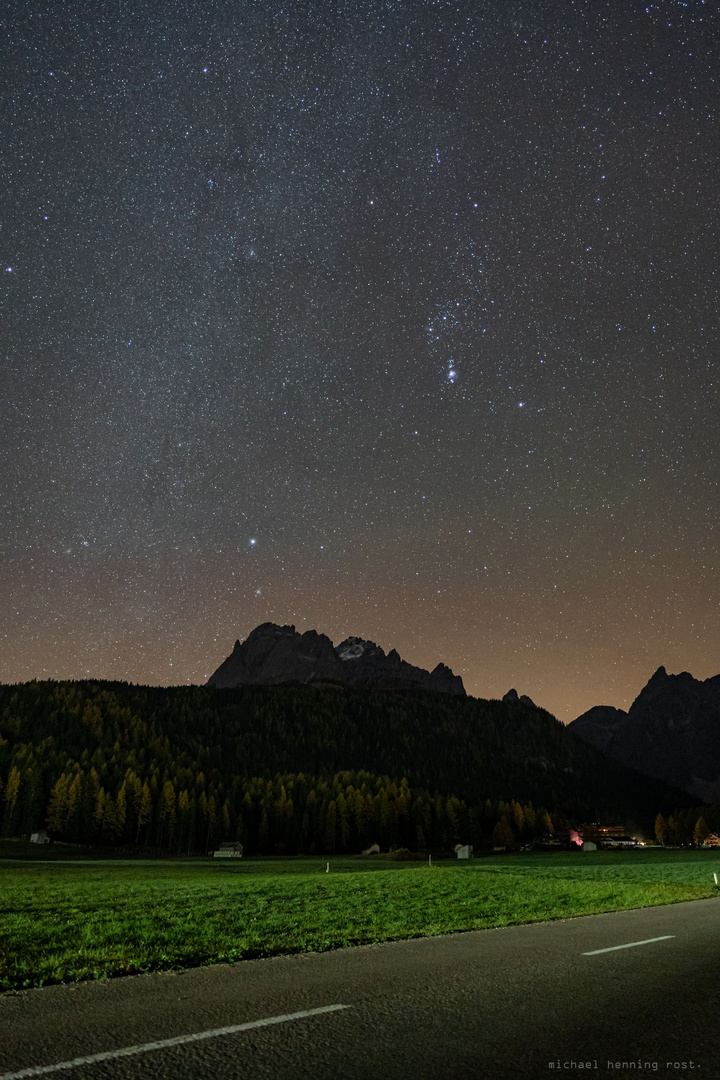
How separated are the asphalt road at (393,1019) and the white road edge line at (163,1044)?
4cm

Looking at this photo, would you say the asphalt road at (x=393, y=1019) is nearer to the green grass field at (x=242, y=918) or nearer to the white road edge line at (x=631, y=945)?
the white road edge line at (x=631, y=945)

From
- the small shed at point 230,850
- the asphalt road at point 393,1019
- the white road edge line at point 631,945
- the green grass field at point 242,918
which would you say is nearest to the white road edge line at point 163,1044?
the asphalt road at point 393,1019

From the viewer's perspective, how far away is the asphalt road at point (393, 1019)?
6.25m

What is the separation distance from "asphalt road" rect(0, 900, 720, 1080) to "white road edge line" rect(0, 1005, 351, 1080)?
4 cm

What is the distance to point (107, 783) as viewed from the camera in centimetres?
15375

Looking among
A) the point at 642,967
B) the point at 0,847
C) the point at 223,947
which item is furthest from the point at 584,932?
the point at 0,847

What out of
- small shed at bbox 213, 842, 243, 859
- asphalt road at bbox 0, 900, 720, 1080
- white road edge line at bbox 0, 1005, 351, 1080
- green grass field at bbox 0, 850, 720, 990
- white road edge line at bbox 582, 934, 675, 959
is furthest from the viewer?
small shed at bbox 213, 842, 243, 859

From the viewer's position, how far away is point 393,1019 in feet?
25.7

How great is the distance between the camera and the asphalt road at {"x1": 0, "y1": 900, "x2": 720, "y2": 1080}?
246 inches

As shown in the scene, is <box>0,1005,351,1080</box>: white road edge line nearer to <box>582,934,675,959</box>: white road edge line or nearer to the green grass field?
the green grass field

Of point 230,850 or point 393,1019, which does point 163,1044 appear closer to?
point 393,1019

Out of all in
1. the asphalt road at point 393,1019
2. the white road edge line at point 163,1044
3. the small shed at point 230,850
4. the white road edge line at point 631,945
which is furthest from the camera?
the small shed at point 230,850

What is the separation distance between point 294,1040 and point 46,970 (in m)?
5.99

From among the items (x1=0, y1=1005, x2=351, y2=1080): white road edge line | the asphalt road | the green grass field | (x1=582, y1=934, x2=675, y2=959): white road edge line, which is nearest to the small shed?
the green grass field
